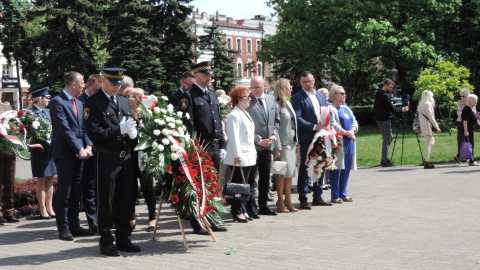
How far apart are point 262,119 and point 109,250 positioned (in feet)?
12.3

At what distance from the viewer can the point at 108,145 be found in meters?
8.28

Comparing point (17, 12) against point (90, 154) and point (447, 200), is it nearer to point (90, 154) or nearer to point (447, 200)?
point (90, 154)

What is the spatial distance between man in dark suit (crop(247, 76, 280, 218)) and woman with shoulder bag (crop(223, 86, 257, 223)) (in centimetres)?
41

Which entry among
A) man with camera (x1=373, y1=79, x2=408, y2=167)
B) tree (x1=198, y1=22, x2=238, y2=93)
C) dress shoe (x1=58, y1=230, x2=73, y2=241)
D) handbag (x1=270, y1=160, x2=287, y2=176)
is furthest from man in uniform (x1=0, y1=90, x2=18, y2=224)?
tree (x1=198, y1=22, x2=238, y2=93)

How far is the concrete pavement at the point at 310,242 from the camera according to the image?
25.2 ft

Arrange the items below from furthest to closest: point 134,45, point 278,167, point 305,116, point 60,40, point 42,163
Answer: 1. point 60,40
2. point 134,45
3. point 305,116
4. point 42,163
5. point 278,167

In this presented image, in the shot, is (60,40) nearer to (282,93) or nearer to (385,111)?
(385,111)

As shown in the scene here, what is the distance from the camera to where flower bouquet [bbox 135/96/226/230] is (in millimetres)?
8578

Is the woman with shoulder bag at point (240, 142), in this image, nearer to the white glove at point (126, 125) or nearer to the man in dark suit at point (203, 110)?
the man in dark suit at point (203, 110)

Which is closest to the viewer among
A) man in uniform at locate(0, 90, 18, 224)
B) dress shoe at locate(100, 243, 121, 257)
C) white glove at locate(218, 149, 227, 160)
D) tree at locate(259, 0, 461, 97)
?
dress shoe at locate(100, 243, 121, 257)

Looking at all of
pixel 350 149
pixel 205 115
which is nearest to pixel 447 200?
pixel 350 149

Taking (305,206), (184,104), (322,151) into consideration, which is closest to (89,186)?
(184,104)

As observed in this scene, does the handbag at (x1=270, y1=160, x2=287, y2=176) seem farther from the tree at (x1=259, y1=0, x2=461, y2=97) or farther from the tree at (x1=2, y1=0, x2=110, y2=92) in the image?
the tree at (x1=2, y1=0, x2=110, y2=92)

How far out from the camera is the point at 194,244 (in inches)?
353
